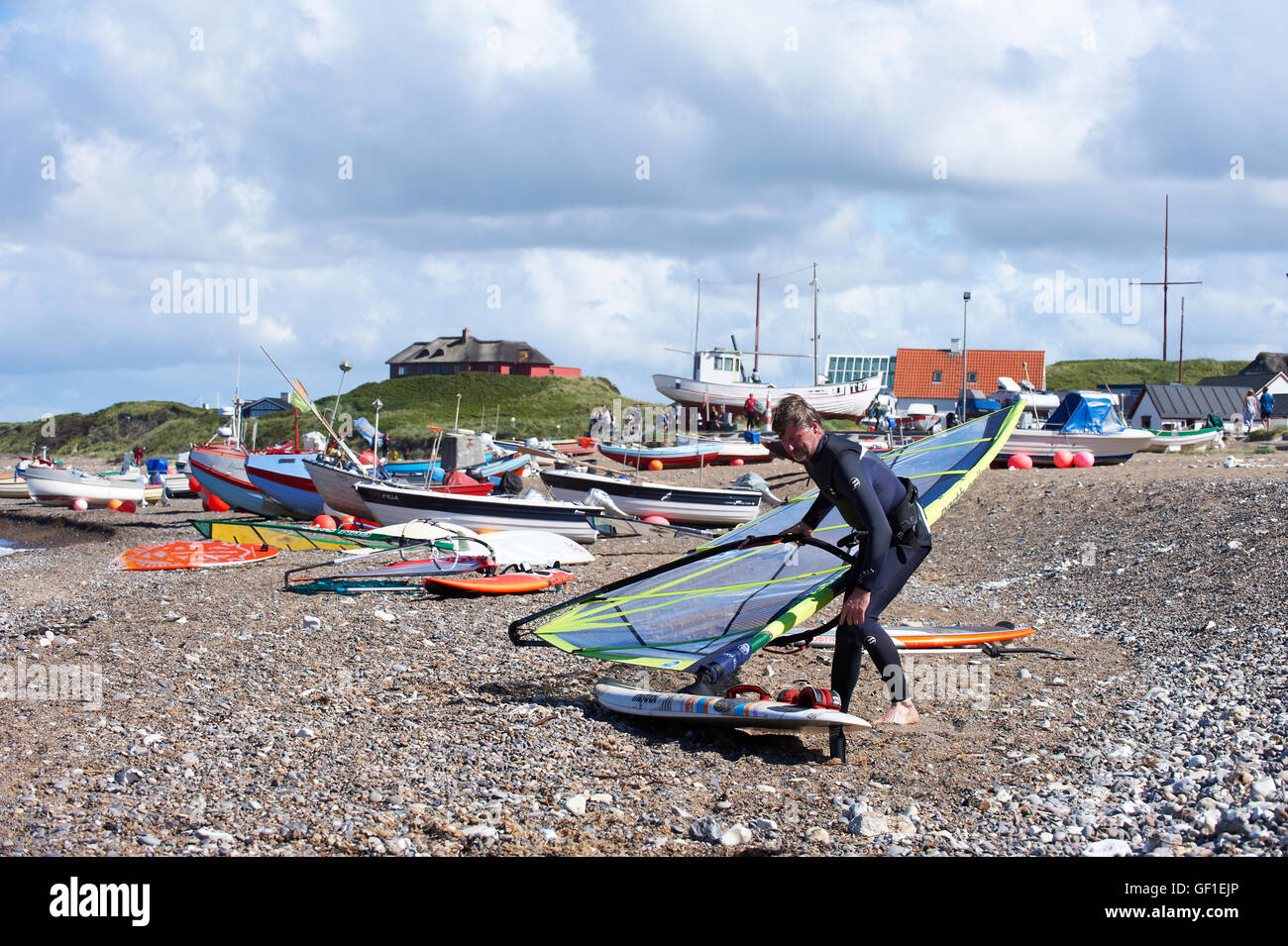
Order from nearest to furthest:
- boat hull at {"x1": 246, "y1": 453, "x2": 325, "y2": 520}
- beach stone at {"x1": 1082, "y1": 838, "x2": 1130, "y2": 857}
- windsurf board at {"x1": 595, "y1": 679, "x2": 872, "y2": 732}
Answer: beach stone at {"x1": 1082, "y1": 838, "x2": 1130, "y2": 857}, windsurf board at {"x1": 595, "y1": 679, "x2": 872, "y2": 732}, boat hull at {"x1": 246, "y1": 453, "x2": 325, "y2": 520}

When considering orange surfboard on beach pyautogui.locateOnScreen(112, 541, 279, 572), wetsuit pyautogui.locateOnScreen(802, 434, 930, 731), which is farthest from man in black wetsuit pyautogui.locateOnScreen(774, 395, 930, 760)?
orange surfboard on beach pyautogui.locateOnScreen(112, 541, 279, 572)

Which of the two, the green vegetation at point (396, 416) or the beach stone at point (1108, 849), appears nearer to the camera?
the beach stone at point (1108, 849)

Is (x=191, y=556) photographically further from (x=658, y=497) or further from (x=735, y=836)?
(x=735, y=836)

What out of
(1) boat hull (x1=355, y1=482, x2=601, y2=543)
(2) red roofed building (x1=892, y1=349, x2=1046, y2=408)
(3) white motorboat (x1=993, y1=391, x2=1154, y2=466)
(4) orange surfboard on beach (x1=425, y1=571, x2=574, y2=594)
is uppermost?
(2) red roofed building (x1=892, y1=349, x2=1046, y2=408)

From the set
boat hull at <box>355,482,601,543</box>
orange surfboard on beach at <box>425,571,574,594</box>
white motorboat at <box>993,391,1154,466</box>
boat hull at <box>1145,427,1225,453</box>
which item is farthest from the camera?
boat hull at <box>1145,427,1225,453</box>

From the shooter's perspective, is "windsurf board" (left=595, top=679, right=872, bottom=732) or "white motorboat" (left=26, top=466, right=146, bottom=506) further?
"white motorboat" (left=26, top=466, right=146, bottom=506)

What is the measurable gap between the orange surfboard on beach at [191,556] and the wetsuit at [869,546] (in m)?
11.9

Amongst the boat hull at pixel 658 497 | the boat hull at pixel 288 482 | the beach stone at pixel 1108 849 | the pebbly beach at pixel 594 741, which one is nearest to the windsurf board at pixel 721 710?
the pebbly beach at pixel 594 741

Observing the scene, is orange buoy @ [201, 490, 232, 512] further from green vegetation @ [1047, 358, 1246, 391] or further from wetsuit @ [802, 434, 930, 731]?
green vegetation @ [1047, 358, 1246, 391]

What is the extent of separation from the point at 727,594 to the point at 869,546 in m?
2.31

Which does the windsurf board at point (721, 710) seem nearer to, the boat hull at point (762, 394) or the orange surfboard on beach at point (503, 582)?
the orange surfboard on beach at point (503, 582)

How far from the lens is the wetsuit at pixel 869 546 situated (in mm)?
5691

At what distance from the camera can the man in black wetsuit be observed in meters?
5.71
